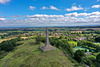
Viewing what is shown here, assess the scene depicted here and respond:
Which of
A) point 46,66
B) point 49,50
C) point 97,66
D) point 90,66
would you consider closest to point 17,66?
point 46,66

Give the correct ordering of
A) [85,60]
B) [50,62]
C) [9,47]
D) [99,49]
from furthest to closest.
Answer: [99,49] → [9,47] → [85,60] → [50,62]

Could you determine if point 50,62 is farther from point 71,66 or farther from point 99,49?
point 99,49

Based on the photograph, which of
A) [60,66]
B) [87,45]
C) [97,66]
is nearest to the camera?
[60,66]

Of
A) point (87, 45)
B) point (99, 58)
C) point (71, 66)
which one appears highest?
point (71, 66)

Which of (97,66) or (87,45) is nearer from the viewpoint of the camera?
(97,66)

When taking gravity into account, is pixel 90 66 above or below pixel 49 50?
below

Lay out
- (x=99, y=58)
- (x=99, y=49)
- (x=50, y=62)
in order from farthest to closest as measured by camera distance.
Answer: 1. (x=99, y=49)
2. (x=99, y=58)
3. (x=50, y=62)

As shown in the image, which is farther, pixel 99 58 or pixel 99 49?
pixel 99 49

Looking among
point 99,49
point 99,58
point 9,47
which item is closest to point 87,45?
point 99,49

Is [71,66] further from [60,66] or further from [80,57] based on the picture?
[80,57]
